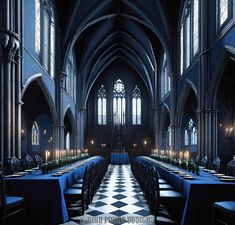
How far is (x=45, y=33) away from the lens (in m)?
14.4

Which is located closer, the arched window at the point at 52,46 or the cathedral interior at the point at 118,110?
the cathedral interior at the point at 118,110

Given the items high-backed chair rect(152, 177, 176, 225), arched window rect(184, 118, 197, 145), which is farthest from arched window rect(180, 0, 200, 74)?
high-backed chair rect(152, 177, 176, 225)

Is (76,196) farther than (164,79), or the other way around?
(164,79)

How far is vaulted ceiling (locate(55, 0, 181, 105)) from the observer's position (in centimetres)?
1703

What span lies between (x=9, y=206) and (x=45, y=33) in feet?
38.7

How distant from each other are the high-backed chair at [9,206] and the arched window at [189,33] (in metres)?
11.1

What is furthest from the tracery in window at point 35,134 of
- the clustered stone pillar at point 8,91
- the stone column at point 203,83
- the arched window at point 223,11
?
the arched window at point 223,11

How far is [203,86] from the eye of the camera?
→ 11.1 meters

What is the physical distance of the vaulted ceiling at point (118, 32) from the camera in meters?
17.0

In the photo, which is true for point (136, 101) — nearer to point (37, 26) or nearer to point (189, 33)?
point (189, 33)

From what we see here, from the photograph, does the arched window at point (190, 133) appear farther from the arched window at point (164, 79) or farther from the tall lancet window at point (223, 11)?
the tall lancet window at point (223, 11)

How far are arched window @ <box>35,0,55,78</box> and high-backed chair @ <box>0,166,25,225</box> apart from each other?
934 centimetres

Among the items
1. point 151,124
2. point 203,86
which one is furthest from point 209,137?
point 151,124

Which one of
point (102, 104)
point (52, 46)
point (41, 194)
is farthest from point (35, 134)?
point (41, 194)
